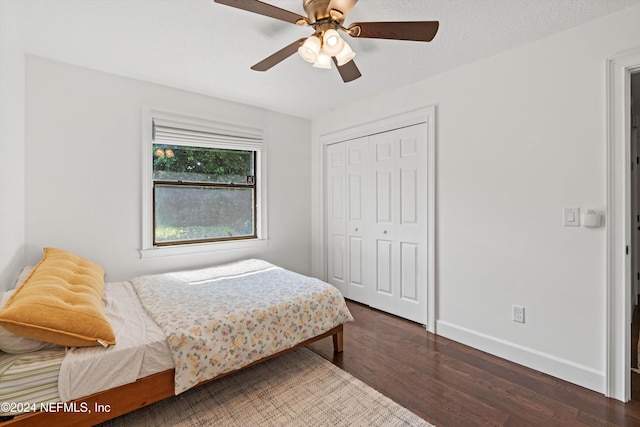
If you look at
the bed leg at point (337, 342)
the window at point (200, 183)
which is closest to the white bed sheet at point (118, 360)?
the bed leg at point (337, 342)

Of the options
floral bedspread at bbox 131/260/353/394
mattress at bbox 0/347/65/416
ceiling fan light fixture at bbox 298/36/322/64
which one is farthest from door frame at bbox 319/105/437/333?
mattress at bbox 0/347/65/416

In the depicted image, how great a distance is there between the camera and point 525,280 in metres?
2.23

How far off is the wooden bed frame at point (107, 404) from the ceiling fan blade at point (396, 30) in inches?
82.3

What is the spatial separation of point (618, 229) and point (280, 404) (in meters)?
2.33

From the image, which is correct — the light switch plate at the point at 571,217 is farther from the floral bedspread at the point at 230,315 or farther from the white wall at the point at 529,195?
the floral bedspread at the point at 230,315

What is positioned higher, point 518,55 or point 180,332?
point 518,55

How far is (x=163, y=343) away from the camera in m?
1.60

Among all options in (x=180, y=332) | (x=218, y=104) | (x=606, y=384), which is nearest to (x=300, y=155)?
(x=218, y=104)

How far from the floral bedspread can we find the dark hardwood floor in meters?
0.42

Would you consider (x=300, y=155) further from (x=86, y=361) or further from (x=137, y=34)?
(x=86, y=361)

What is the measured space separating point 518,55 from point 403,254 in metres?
1.93

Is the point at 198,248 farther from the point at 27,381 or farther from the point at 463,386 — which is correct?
the point at 463,386

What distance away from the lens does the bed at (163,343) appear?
132 centimetres

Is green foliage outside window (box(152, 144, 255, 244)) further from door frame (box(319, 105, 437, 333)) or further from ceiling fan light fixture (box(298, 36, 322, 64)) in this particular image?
ceiling fan light fixture (box(298, 36, 322, 64))
